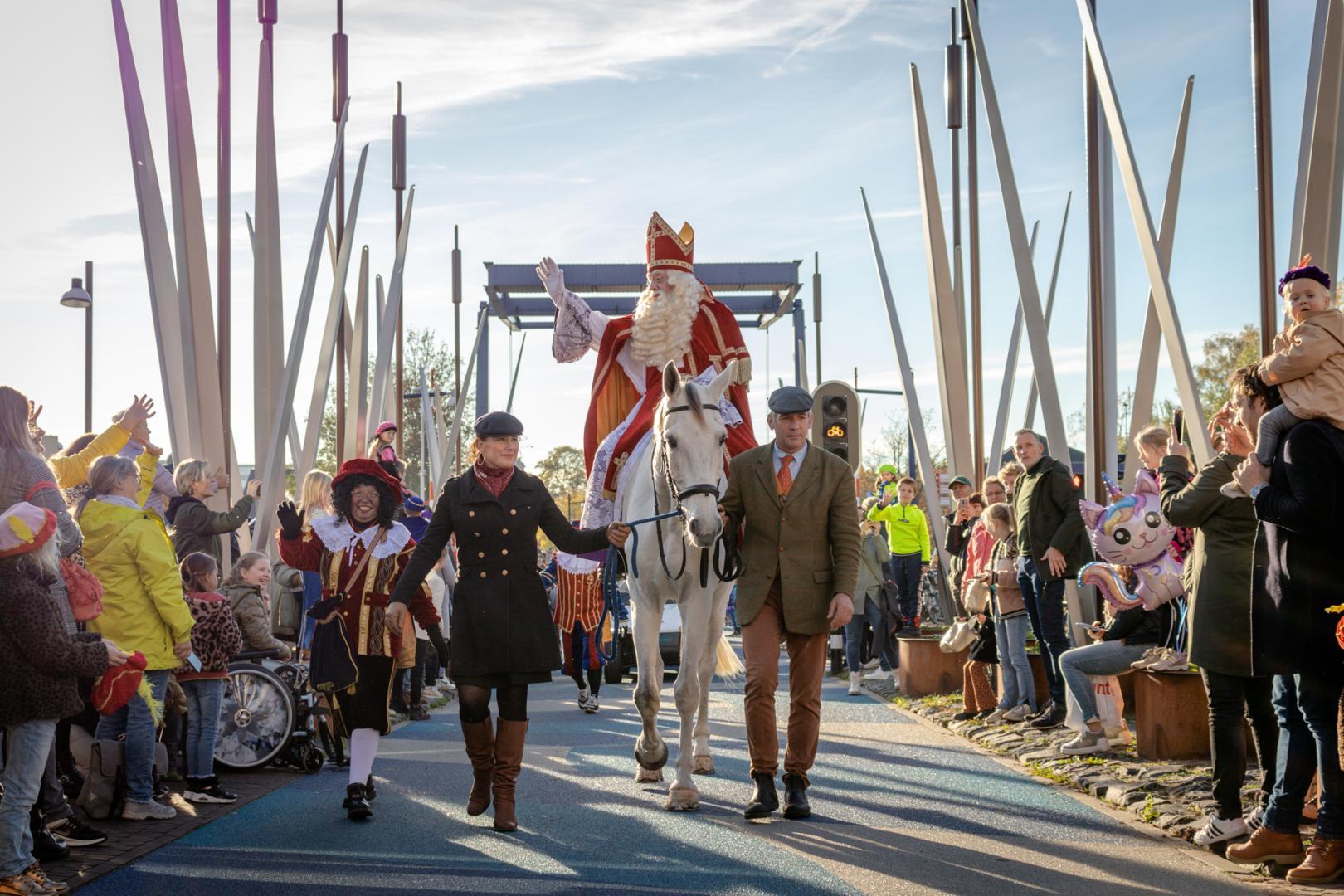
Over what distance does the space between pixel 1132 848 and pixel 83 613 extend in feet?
16.3

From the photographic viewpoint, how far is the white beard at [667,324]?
10.2 m

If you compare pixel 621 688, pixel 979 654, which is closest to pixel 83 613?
pixel 979 654

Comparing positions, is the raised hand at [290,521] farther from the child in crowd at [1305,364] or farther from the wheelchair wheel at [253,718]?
the child in crowd at [1305,364]

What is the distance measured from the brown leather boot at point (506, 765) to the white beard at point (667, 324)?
3268mm

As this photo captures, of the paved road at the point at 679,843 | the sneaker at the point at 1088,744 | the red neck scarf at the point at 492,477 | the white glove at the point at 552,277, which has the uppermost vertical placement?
the white glove at the point at 552,277

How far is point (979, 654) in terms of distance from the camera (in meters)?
12.1

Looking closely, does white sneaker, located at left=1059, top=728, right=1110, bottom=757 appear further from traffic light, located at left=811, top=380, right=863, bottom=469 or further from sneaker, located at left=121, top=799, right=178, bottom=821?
traffic light, located at left=811, top=380, right=863, bottom=469

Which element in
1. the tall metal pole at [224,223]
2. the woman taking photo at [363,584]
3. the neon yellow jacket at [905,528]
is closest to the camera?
the woman taking photo at [363,584]

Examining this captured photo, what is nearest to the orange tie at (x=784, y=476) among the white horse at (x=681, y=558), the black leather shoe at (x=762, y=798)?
the white horse at (x=681, y=558)

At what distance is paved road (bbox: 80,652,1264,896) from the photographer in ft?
20.3

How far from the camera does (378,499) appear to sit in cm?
820

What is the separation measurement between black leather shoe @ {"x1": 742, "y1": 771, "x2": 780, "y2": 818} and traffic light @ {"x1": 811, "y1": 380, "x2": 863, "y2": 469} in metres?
8.31

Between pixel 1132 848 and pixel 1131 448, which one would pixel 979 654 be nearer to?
pixel 1131 448

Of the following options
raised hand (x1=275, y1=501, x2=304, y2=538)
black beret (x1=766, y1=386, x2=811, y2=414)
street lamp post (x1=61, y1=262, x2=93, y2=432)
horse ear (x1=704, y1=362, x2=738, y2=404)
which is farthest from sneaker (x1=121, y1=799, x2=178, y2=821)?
street lamp post (x1=61, y1=262, x2=93, y2=432)
